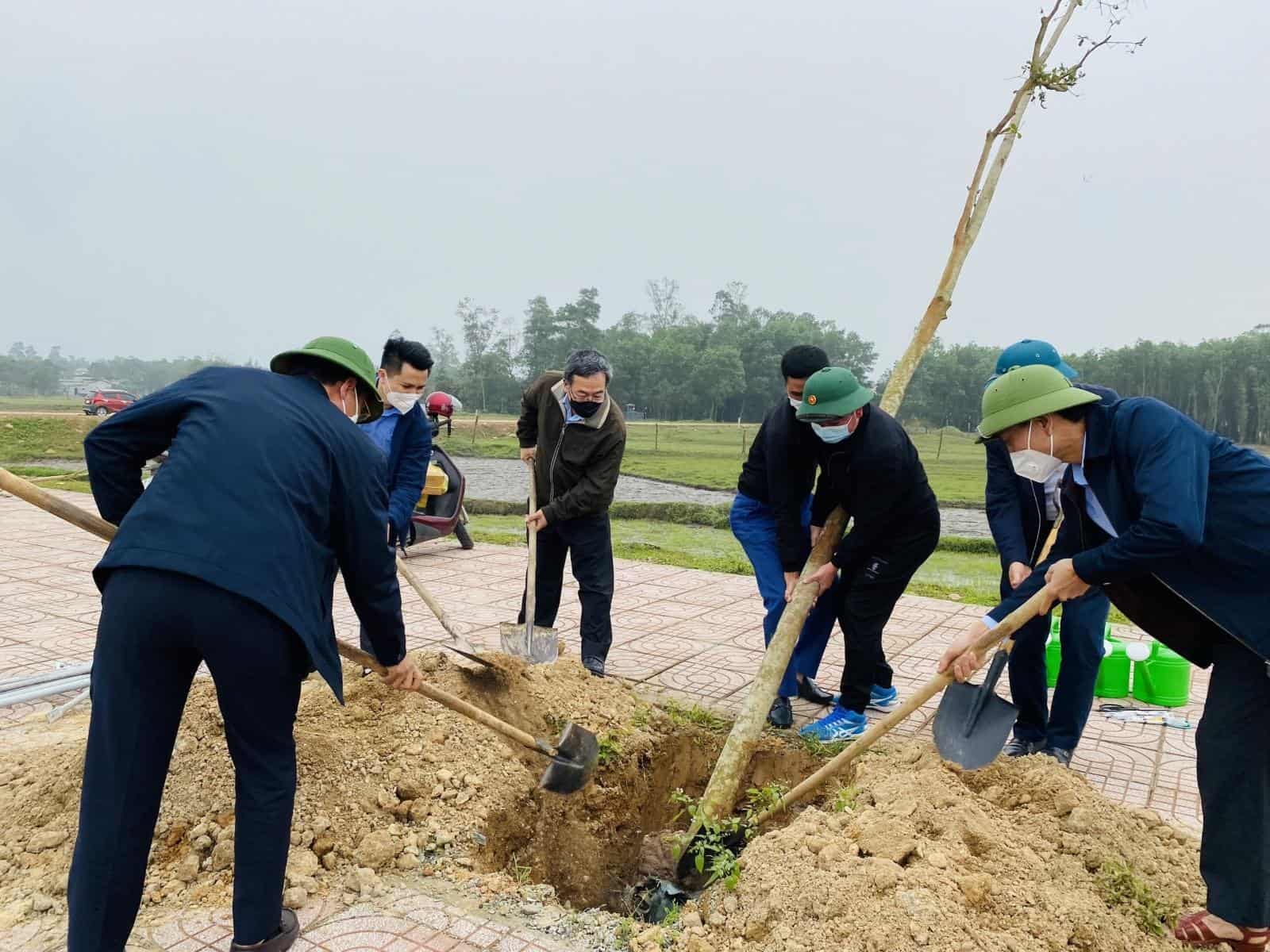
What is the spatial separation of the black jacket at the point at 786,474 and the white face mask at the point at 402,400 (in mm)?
1651

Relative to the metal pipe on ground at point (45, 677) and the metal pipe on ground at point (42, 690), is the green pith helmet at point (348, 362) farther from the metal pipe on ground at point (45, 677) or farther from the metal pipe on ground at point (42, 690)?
the metal pipe on ground at point (45, 677)

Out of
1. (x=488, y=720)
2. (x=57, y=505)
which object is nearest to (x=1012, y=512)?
(x=488, y=720)

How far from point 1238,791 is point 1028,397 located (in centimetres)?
126

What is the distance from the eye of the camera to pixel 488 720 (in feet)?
9.84

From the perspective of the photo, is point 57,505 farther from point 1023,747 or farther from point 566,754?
point 1023,747

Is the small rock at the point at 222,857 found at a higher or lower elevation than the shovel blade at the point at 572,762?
lower

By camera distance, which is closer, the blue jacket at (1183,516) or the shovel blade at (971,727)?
the blue jacket at (1183,516)

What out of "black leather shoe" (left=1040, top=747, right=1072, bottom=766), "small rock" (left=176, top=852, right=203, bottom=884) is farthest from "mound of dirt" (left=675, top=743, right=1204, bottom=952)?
"small rock" (left=176, top=852, right=203, bottom=884)

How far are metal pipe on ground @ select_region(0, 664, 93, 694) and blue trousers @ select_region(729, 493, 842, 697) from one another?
318 centimetres

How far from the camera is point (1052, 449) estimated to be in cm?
263

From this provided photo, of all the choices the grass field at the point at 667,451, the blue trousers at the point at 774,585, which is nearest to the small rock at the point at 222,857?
the blue trousers at the point at 774,585

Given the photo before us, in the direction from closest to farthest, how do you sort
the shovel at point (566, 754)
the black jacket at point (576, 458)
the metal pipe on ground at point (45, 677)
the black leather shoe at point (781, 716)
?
1. the shovel at point (566, 754)
2. the metal pipe on ground at point (45, 677)
3. the black leather shoe at point (781, 716)
4. the black jacket at point (576, 458)

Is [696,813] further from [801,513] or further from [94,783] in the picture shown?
[94,783]

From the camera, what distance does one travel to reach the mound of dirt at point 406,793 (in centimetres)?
274
